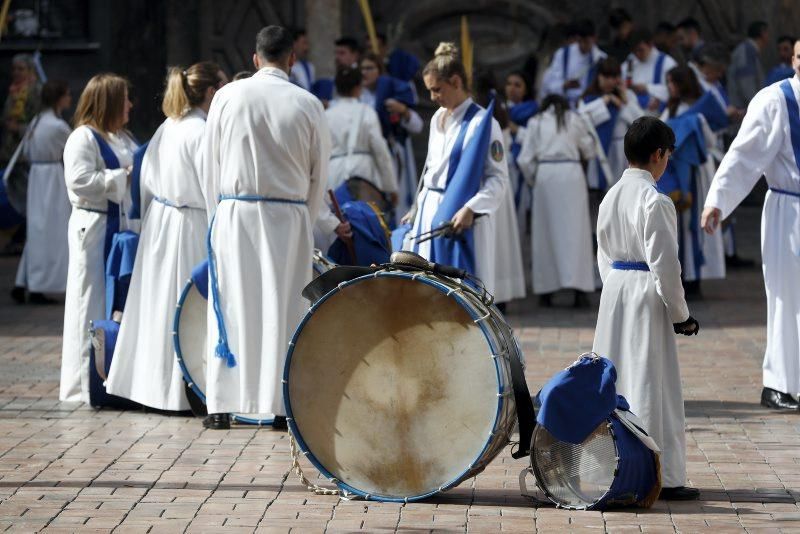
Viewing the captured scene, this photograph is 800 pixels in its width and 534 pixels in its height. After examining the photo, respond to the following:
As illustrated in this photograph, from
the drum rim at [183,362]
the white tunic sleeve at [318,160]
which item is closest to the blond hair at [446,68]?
the white tunic sleeve at [318,160]

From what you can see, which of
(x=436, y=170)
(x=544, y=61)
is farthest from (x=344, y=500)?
(x=544, y=61)

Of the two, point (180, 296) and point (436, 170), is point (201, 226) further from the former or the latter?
point (436, 170)

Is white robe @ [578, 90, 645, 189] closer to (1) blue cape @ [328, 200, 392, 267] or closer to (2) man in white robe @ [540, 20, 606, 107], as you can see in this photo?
(2) man in white robe @ [540, 20, 606, 107]

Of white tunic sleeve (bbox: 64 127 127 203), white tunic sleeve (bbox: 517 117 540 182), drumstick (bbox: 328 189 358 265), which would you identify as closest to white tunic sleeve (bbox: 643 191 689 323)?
drumstick (bbox: 328 189 358 265)

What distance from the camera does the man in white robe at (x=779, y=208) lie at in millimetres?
→ 9430

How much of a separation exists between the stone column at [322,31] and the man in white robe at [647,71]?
10.5 ft

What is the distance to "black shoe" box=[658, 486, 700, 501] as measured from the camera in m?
7.19

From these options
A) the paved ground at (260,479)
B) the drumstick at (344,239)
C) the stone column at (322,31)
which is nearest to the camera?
the paved ground at (260,479)

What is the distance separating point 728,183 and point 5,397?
4.20 metres

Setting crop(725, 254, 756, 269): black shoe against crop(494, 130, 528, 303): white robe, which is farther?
crop(725, 254, 756, 269): black shoe

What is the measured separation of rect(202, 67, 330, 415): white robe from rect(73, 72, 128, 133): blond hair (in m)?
1.47

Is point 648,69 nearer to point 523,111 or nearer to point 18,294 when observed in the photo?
point 523,111

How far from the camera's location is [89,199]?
10.0m

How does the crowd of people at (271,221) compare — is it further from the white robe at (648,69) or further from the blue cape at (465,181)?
the white robe at (648,69)
